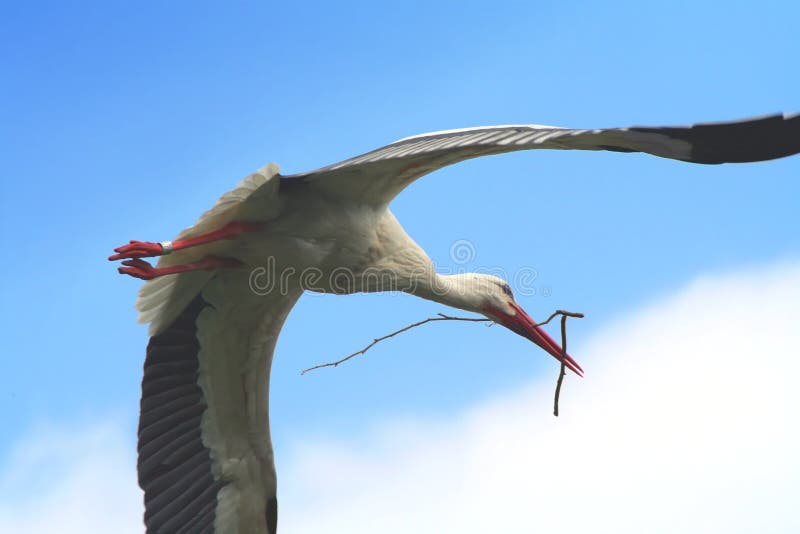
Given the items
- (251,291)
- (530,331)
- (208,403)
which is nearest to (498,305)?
(530,331)

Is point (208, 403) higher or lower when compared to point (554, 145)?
lower

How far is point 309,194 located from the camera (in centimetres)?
473

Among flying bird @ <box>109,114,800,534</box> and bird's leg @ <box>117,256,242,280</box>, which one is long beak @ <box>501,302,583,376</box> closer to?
flying bird @ <box>109,114,800,534</box>

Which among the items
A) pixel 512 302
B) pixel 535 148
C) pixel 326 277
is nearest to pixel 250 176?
pixel 326 277

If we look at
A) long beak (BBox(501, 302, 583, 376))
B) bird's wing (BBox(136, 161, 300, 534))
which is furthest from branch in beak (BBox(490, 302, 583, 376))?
bird's wing (BBox(136, 161, 300, 534))

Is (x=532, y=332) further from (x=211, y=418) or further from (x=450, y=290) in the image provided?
(x=211, y=418)

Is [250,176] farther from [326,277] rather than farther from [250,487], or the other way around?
[250,487]

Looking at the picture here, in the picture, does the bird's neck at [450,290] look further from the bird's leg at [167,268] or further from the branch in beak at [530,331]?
the bird's leg at [167,268]

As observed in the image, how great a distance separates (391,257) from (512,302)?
3.18 feet

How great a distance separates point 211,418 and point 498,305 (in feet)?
5.31

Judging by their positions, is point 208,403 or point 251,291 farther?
point 208,403

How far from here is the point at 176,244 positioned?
15.6 ft

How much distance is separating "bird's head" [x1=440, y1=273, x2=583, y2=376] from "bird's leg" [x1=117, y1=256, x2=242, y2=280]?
3.88ft

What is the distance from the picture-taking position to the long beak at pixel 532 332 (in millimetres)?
5664
